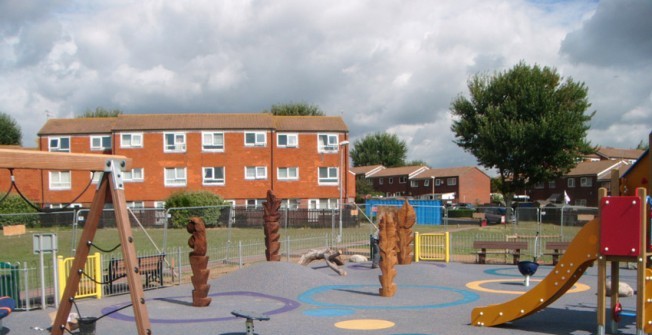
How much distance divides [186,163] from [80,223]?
52.5 feet

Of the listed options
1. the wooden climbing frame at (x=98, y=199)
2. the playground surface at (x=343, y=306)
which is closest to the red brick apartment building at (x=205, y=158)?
the playground surface at (x=343, y=306)

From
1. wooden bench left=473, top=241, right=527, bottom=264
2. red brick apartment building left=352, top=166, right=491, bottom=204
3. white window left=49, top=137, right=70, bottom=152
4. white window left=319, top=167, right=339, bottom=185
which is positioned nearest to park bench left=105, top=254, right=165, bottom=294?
wooden bench left=473, top=241, right=527, bottom=264

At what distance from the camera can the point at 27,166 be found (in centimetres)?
721

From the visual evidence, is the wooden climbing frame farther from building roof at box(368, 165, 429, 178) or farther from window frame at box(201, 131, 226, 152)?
building roof at box(368, 165, 429, 178)

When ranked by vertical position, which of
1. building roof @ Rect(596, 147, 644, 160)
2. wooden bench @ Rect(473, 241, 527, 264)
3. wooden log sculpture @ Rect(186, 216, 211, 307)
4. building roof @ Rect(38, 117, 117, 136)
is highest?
building roof @ Rect(38, 117, 117, 136)

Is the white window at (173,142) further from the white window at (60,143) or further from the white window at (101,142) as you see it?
the white window at (60,143)

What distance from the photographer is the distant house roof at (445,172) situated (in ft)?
250

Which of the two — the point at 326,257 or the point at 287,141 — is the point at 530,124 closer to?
the point at 287,141

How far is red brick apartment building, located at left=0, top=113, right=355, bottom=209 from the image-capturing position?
144ft

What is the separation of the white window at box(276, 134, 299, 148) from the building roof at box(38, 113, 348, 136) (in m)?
0.54

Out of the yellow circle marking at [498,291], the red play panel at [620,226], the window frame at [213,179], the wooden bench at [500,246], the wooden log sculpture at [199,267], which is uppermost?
the window frame at [213,179]

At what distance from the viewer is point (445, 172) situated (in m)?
78.0

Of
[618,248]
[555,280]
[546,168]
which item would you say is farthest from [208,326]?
[546,168]

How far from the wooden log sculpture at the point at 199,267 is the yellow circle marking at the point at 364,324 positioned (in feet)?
12.2
